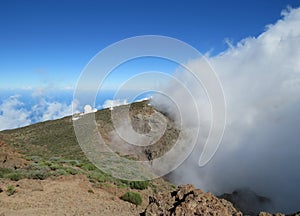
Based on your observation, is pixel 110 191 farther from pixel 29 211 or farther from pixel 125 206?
pixel 29 211

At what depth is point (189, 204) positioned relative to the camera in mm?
7141

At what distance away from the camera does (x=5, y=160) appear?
16984 millimetres

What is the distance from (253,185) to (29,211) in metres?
34.9

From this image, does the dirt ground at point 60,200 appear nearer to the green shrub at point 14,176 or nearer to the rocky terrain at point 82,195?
the rocky terrain at point 82,195

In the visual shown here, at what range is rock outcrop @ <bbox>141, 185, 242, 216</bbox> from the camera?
7.01 meters

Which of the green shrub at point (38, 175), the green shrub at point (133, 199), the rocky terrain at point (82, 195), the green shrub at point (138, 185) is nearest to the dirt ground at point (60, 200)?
the rocky terrain at point (82, 195)

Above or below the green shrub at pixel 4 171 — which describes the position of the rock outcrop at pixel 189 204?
below

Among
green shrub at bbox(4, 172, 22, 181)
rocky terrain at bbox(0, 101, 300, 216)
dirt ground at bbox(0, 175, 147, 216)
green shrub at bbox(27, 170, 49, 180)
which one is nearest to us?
rocky terrain at bbox(0, 101, 300, 216)

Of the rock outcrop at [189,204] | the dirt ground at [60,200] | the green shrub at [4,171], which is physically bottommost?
the rock outcrop at [189,204]

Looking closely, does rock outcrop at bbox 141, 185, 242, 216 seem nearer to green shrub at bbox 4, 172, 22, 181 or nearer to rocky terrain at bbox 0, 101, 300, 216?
rocky terrain at bbox 0, 101, 300, 216

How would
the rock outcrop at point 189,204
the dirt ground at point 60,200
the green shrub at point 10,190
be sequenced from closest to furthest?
the rock outcrop at point 189,204 < the dirt ground at point 60,200 < the green shrub at point 10,190

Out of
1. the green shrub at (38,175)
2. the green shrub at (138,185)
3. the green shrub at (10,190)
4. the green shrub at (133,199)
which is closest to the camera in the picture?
the green shrub at (10,190)

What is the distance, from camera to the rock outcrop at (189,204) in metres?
7.01

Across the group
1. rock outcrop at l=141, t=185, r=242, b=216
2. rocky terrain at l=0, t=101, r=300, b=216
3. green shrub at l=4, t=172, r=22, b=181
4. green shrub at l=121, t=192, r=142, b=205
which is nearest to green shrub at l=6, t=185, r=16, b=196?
rocky terrain at l=0, t=101, r=300, b=216
